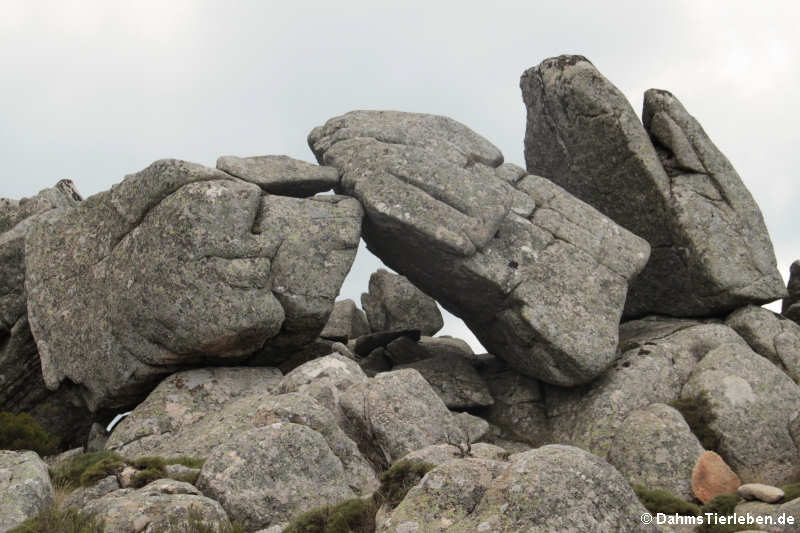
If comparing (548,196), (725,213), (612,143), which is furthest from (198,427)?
(725,213)

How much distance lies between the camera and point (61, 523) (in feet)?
53.5

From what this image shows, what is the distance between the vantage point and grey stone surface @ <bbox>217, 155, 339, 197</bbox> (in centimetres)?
3197

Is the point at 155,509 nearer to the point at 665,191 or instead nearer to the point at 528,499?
the point at 528,499

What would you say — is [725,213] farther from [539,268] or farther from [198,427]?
[198,427]

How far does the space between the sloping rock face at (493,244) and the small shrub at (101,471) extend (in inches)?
564

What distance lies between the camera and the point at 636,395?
3147 cm

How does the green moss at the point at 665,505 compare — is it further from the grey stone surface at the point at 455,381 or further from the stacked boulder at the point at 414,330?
the grey stone surface at the point at 455,381

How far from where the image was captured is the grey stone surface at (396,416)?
2364 centimetres

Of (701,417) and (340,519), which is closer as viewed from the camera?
(340,519)

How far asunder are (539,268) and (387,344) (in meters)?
9.71

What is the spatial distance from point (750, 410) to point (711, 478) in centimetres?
479

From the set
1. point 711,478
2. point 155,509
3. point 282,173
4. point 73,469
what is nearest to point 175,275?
point 282,173

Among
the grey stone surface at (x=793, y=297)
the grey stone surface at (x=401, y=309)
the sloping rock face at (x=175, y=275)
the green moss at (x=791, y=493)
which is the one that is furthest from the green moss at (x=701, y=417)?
the grey stone surface at (x=401, y=309)

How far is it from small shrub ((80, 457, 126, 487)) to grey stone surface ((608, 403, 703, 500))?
1529 cm
